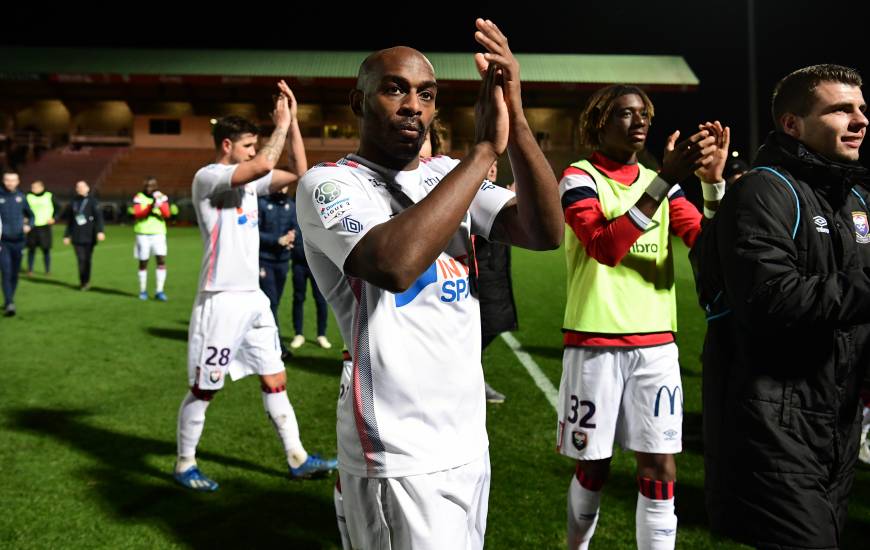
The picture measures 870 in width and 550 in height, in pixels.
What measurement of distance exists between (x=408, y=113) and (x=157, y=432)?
4.79m

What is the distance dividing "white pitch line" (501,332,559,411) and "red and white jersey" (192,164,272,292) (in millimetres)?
2754

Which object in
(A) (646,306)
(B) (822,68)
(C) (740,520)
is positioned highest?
(B) (822,68)

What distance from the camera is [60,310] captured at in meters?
12.0

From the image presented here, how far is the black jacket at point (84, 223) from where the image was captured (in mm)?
14047

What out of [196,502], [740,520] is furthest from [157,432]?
[740,520]

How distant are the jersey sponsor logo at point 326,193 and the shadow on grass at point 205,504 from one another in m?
2.56

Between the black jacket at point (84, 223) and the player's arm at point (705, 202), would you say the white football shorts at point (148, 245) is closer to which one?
the black jacket at point (84, 223)

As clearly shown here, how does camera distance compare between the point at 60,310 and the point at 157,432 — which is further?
the point at 60,310

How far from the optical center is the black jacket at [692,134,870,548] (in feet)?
7.32

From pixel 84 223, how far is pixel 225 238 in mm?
10768

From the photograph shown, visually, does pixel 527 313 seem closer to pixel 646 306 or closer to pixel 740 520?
pixel 646 306

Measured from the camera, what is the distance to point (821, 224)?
234 centimetres

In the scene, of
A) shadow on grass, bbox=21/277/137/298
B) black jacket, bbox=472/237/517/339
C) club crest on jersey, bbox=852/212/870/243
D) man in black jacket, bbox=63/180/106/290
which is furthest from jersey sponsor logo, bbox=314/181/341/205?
man in black jacket, bbox=63/180/106/290

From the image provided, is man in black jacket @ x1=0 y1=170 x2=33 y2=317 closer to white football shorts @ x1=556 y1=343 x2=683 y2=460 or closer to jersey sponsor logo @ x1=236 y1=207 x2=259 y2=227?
jersey sponsor logo @ x1=236 y1=207 x2=259 y2=227
